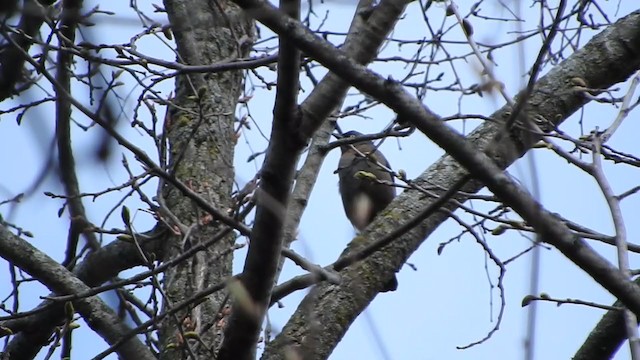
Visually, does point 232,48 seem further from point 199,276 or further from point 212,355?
point 212,355

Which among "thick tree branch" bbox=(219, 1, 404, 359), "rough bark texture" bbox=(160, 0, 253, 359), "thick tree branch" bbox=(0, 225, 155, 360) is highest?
"rough bark texture" bbox=(160, 0, 253, 359)

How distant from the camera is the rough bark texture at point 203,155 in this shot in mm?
3039

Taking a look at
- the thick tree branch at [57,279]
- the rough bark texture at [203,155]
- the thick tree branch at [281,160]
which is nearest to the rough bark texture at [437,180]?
the rough bark texture at [203,155]

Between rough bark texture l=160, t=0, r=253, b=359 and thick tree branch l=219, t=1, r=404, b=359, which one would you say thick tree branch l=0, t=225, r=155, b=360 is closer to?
rough bark texture l=160, t=0, r=253, b=359

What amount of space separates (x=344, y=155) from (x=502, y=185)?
551 cm

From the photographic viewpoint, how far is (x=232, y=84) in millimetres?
4152

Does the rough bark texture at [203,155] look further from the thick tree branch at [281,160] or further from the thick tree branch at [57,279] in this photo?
the thick tree branch at [281,160]

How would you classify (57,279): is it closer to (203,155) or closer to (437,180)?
(203,155)

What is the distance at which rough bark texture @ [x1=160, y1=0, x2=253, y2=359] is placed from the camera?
3039 mm

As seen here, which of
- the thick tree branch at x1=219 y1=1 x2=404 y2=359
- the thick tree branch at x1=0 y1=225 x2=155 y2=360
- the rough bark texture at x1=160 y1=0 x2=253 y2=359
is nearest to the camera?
the thick tree branch at x1=219 y1=1 x2=404 y2=359

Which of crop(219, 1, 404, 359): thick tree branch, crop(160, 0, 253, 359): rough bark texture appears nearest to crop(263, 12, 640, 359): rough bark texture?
crop(160, 0, 253, 359): rough bark texture

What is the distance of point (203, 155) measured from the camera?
378 cm

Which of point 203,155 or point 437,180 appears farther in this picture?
point 203,155

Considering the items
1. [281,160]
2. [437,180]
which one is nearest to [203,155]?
[437,180]
